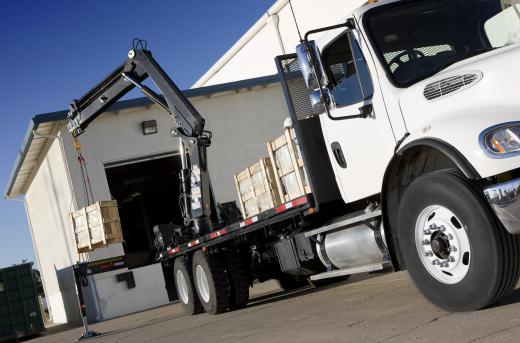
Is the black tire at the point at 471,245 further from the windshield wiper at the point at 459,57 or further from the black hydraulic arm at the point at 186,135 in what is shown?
the black hydraulic arm at the point at 186,135

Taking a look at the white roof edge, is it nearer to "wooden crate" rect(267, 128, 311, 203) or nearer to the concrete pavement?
→ the concrete pavement

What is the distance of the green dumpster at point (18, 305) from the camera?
21.6 metres

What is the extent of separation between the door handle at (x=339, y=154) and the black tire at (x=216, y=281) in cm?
401

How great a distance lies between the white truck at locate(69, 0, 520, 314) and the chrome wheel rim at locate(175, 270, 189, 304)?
2.64 meters

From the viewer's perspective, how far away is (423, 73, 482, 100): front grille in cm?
568

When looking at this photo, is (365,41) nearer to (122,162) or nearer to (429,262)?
(429,262)

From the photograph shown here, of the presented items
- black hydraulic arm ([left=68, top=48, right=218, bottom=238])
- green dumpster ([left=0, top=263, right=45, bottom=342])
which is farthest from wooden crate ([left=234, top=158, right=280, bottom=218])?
green dumpster ([left=0, top=263, right=45, bottom=342])

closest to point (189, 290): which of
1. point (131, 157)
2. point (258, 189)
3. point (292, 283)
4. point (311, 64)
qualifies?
point (292, 283)

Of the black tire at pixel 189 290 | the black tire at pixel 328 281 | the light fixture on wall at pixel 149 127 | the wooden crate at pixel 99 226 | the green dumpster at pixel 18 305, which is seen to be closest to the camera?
the black tire at pixel 189 290

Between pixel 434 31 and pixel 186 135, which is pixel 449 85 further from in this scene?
pixel 186 135

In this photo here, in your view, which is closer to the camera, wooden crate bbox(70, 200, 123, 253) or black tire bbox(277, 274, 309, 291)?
black tire bbox(277, 274, 309, 291)

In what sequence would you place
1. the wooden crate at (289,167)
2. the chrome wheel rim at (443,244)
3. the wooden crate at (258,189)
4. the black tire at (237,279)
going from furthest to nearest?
the black tire at (237,279)
the wooden crate at (258,189)
the wooden crate at (289,167)
the chrome wheel rim at (443,244)

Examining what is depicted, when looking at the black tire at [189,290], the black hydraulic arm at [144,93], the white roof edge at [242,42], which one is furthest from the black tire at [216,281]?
the white roof edge at [242,42]

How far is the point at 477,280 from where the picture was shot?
5453mm
